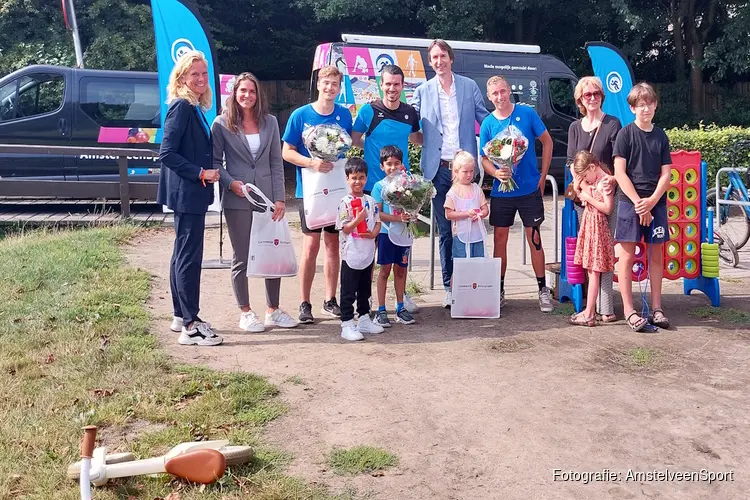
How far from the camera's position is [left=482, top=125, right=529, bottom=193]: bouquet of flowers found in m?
6.59

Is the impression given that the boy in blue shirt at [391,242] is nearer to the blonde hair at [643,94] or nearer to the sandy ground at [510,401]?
the sandy ground at [510,401]

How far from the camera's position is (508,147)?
6586 millimetres

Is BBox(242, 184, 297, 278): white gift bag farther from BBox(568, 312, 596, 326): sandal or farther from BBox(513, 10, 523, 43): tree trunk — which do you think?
BBox(513, 10, 523, 43): tree trunk

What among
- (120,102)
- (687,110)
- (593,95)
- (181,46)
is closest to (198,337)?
(593,95)

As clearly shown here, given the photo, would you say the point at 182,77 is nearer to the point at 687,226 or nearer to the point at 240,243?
the point at 240,243

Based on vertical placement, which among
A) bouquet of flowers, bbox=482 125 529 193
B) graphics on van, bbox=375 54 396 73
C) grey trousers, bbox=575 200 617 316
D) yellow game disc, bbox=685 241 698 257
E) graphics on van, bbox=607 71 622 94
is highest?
graphics on van, bbox=375 54 396 73

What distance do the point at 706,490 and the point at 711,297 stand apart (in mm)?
3677

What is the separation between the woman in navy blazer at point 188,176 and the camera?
5809 millimetres

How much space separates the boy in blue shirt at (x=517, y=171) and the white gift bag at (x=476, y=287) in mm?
314

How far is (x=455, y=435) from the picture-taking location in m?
4.29

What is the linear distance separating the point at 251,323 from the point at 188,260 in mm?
717

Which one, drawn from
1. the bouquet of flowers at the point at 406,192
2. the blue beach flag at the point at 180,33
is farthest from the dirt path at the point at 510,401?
the blue beach flag at the point at 180,33

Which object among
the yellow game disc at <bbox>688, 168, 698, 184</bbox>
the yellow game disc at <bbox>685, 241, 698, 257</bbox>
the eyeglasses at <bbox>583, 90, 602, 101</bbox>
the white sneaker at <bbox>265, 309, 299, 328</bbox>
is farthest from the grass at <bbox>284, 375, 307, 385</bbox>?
the yellow game disc at <bbox>688, 168, 698, 184</bbox>

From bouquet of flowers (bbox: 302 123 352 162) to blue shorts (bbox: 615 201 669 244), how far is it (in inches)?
83.4
